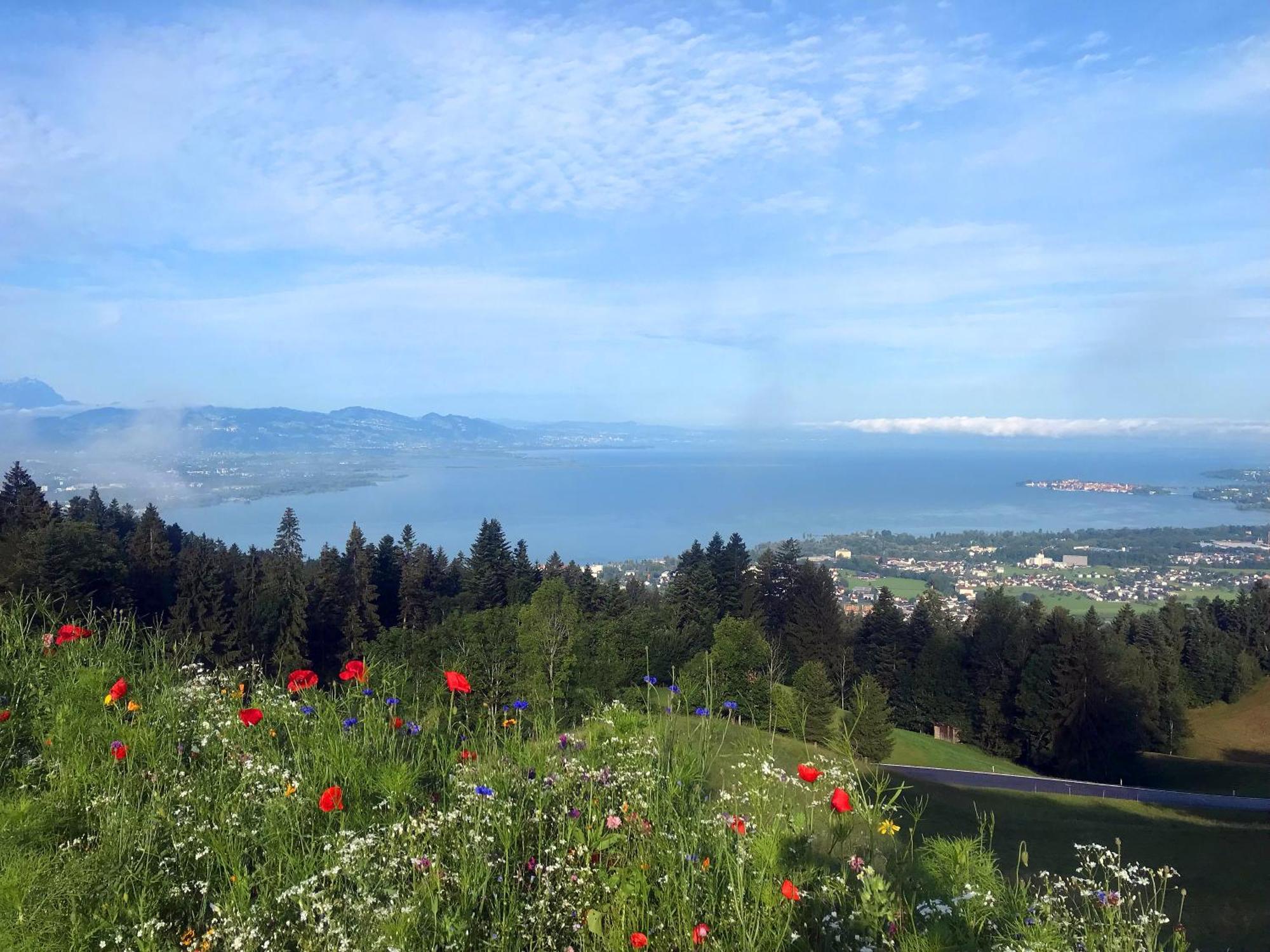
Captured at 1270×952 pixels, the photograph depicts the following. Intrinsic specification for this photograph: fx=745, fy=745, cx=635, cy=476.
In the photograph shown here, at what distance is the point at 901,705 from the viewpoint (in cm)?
3706

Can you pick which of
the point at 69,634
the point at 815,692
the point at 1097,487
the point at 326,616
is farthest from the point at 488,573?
the point at 1097,487

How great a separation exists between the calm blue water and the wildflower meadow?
6592cm

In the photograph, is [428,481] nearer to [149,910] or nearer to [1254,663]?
[1254,663]

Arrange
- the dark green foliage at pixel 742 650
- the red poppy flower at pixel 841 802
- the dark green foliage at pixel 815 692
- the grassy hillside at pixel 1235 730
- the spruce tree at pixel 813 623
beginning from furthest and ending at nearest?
the spruce tree at pixel 813 623, the grassy hillside at pixel 1235 730, the dark green foliage at pixel 742 650, the dark green foliage at pixel 815 692, the red poppy flower at pixel 841 802

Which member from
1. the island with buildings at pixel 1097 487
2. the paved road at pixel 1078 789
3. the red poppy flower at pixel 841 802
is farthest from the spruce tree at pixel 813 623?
the island with buildings at pixel 1097 487

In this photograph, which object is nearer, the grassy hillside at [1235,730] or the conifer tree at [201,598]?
the conifer tree at [201,598]

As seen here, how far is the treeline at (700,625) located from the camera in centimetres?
2372

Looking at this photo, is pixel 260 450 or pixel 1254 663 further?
pixel 260 450

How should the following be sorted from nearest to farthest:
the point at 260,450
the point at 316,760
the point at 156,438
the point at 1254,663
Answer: the point at 316,760, the point at 1254,663, the point at 156,438, the point at 260,450

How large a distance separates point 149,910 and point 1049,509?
140 meters

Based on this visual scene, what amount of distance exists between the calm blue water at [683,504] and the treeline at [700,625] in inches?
1266

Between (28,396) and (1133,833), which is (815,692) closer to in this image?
(1133,833)

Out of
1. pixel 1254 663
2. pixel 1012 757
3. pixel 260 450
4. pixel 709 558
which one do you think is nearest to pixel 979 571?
pixel 1254 663

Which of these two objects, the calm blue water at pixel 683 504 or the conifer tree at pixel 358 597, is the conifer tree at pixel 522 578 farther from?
the calm blue water at pixel 683 504
